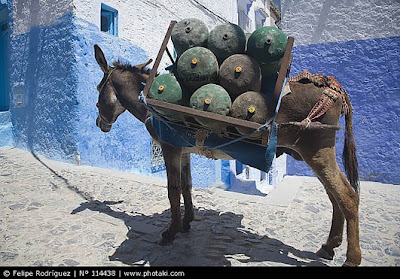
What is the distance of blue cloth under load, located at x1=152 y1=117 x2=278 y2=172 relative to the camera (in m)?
2.60

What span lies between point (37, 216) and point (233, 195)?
312 cm

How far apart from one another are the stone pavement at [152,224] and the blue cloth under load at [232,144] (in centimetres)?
102

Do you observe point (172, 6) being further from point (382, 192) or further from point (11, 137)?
point (382, 192)

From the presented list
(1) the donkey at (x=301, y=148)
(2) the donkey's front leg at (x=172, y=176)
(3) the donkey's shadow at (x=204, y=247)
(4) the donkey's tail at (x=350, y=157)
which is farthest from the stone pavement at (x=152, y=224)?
(4) the donkey's tail at (x=350, y=157)

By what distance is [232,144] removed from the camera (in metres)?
2.75

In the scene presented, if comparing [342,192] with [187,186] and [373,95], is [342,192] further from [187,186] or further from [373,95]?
[373,95]

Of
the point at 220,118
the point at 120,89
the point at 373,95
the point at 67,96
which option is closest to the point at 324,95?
the point at 220,118

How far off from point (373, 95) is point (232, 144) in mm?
6179

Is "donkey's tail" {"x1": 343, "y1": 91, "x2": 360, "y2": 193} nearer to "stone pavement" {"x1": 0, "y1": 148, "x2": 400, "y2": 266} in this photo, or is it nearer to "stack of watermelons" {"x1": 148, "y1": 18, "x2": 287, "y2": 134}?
"stone pavement" {"x1": 0, "y1": 148, "x2": 400, "y2": 266}

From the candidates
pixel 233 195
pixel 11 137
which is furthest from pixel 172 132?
pixel 11 137

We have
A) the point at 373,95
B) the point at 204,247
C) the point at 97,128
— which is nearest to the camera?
the point at 204,247

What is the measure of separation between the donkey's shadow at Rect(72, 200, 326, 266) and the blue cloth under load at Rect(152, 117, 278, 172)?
970mm

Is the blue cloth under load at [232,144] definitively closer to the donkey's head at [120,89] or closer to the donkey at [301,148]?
the donkey at [301,148]

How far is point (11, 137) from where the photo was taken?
26.2ft
